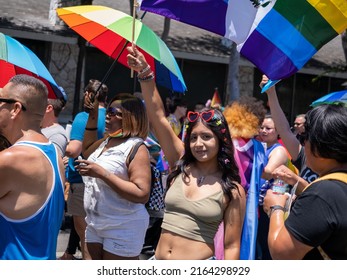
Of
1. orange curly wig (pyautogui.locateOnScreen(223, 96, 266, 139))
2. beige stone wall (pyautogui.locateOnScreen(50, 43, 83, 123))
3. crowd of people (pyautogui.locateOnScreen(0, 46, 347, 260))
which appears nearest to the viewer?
crowd of people (pyautogui.locateOnScreen(0, 46, 347, 260))

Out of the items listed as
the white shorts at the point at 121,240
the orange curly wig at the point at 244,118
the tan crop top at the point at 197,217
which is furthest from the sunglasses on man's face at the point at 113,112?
the tan crop top at the point at 197,217

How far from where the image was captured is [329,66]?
19297 mm

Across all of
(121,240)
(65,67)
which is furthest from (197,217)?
(65,67)

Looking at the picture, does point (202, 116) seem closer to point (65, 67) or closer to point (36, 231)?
point (36, 231)

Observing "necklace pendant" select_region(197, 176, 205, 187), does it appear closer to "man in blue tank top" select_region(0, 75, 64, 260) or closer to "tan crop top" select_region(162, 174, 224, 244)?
"tan crop top" select_region(162, 174, 224, 244)

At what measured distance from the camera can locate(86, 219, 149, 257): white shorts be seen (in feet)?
14.9

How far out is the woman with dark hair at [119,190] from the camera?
452 cm

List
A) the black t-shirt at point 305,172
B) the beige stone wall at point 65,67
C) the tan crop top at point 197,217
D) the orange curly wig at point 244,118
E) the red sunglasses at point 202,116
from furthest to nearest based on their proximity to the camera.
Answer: the beige stone wall at point 65,67
the orange curly wig at point 244,118
the black t-shirt at point 305,172
the red sunglasses at point 202,116
the tan crop top at point 197,217

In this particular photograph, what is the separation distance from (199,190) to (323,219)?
1.29m

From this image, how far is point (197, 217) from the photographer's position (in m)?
3.76

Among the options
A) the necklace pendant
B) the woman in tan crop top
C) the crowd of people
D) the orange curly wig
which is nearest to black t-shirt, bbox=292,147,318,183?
the crowd of people

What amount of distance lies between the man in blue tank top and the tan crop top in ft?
2.39

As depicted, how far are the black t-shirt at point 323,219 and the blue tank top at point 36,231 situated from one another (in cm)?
129

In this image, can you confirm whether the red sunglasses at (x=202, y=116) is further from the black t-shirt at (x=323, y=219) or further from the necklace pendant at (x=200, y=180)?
the black t-shirt at (x=323, y=219)
